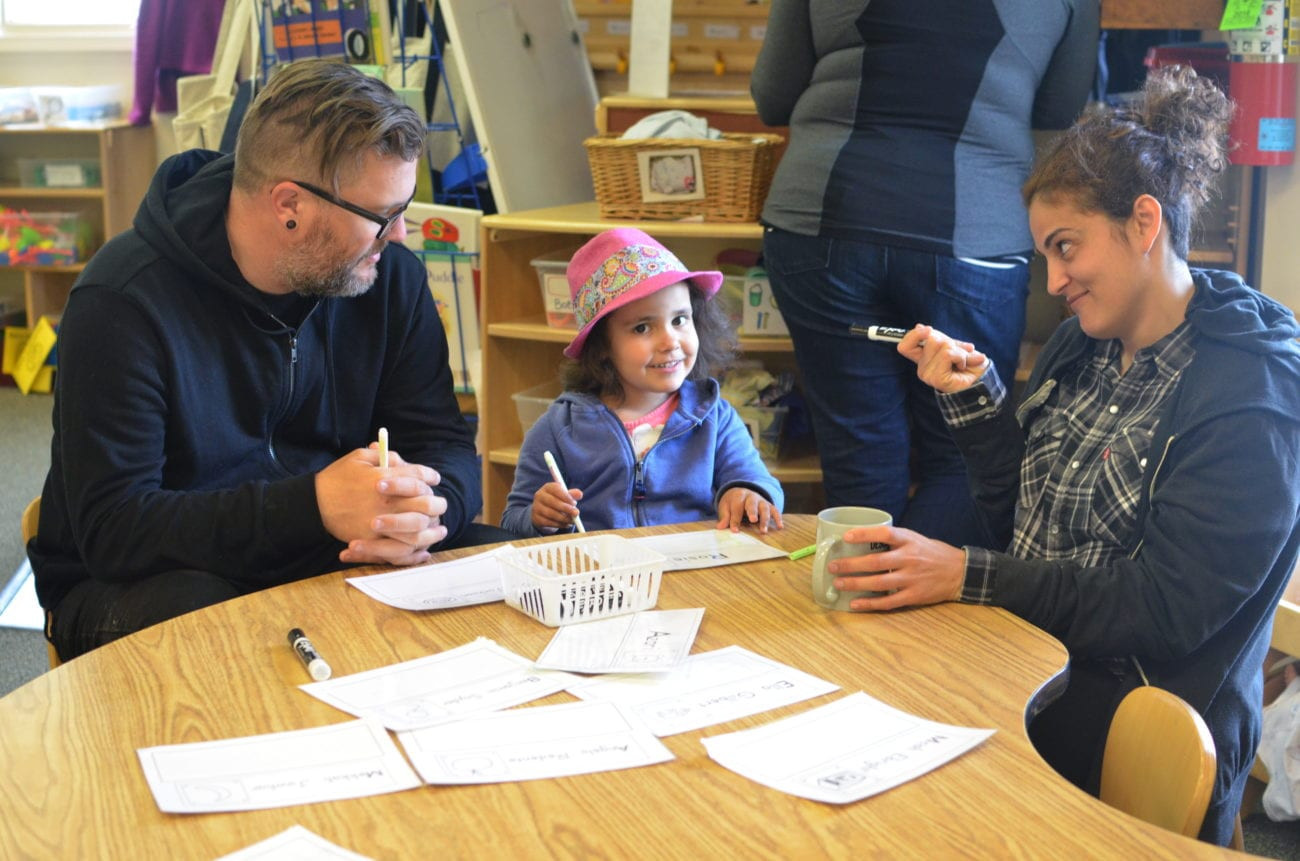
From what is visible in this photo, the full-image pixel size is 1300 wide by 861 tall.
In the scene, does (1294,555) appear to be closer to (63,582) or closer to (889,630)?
(889,630)

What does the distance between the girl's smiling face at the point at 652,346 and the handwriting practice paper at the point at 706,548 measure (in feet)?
1.36

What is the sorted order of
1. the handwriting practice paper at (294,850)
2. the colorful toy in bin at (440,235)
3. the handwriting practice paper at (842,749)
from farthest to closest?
the colorful toy in bin at (440,235) → the handwriting practice paper at (842,749) → the handwriting practice paper at (294,850)

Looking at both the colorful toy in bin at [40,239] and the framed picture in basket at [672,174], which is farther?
the colorful toy in bin at [40,239]

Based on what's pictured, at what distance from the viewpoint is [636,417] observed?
2086mm

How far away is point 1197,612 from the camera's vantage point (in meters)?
1.38

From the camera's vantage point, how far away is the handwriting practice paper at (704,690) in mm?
1113

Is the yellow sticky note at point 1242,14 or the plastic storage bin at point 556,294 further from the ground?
the yellow sticky note at point 1242,14

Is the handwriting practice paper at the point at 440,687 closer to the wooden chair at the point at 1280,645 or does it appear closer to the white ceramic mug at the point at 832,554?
the white ceramic mug at the point at 832,554

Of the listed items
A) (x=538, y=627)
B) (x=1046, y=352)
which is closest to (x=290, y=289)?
(x=538, y=627)

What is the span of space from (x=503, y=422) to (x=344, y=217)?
1.45m

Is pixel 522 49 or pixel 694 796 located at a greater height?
pixel 522 49

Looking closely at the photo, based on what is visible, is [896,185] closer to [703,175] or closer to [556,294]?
[703,175]

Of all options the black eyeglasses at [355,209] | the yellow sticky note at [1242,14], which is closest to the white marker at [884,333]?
the black eyeglasses at [355,209]

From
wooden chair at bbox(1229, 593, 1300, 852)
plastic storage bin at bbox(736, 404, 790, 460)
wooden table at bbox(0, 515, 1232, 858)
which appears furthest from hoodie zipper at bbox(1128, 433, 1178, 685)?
plastic storage bin at bbox(736, 404, 790, 460)
